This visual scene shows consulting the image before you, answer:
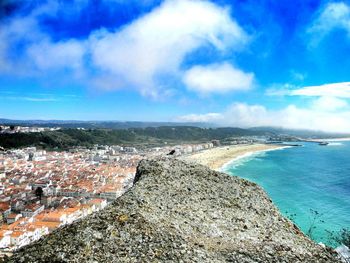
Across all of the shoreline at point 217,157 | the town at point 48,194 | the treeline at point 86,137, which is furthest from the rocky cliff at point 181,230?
the treeline at point 86,137

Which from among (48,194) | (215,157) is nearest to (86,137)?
(215,157)

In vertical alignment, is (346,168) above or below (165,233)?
below

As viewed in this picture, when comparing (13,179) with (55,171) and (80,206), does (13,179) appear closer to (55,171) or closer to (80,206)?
(55,171)

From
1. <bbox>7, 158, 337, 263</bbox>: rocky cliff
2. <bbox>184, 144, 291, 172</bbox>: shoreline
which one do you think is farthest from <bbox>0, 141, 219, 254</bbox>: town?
<bbox>184, 144, 291, 172</bbox>: shoreline

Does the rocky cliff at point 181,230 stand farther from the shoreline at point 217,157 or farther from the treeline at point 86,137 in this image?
the treeline at point 86,137

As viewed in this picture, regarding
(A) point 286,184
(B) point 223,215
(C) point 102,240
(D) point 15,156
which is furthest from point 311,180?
(D) point 15,156

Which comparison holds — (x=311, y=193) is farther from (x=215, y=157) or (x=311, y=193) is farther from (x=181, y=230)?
(x=215, y=157)

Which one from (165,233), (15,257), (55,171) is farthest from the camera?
(55,171)

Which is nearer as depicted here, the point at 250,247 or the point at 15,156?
the point at 250,247
